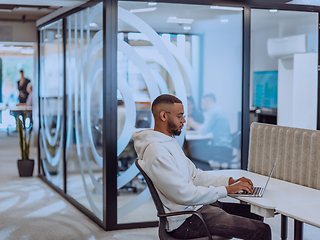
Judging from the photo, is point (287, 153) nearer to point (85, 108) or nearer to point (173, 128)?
point (173, 128)

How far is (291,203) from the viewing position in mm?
2467

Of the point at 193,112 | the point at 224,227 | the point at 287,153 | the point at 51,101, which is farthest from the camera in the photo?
the point at 51,101

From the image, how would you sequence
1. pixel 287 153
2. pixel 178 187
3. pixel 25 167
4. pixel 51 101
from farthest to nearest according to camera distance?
1. pixel 25 167
2. pixel 51 101
3. pixel 287 153
4. pixel 178 187

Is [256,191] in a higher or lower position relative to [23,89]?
lower

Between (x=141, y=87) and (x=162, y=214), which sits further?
(x=141, y=87)

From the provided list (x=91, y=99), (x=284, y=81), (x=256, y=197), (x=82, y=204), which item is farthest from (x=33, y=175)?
(x=256, y=197)

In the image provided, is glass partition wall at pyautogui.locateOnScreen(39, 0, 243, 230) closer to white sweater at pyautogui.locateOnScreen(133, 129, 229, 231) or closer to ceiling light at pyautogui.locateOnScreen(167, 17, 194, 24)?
ceiling light at pyautogui.locateOnScreen(167, 17, 194, 24)

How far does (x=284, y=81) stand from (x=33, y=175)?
15.8 feet

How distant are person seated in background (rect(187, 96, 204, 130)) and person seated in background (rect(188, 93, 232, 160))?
1.5 inches

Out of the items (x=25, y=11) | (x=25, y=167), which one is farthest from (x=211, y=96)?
(x=25, y=11)

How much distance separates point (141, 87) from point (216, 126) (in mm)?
930

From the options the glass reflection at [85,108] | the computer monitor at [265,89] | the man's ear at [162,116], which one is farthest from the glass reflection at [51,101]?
the computer monitor at [265,89]

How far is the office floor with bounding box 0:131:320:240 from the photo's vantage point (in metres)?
4.14

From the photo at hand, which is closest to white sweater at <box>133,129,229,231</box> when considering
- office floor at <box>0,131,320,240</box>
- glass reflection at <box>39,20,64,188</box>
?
office floor at <box>0,131,320,240</box>
